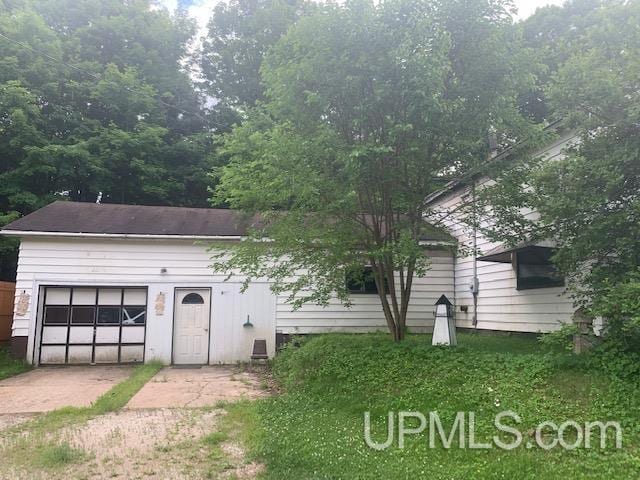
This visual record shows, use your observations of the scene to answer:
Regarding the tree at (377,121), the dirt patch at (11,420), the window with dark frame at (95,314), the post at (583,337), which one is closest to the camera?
the post at (583,337)

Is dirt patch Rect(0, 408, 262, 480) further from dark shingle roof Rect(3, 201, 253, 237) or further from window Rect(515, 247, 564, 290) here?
Answer: window Rect(515, 247, 564, 290)

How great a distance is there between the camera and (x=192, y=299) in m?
12.3

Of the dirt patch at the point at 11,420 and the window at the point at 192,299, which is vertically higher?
the window at the point at 192,299

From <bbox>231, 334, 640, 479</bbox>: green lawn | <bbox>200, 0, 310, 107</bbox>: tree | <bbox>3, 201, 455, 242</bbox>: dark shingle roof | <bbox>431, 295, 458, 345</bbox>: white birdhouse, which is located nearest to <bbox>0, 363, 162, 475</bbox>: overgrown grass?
<bbox>231, 334, 640, 479</bbox>: green lawn

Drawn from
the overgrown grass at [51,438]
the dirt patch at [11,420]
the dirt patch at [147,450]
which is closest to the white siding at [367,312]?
the overgrown grass at [51,438]

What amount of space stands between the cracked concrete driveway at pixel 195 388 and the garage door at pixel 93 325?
5.59ft

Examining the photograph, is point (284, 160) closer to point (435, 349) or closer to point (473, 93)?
point (473, 93)

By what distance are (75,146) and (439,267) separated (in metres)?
14.0

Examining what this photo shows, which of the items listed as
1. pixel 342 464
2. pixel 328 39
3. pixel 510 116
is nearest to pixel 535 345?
pixel 510 116

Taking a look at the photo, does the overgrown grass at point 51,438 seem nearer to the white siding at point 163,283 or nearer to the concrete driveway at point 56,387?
the concrete driveway at point 56,387

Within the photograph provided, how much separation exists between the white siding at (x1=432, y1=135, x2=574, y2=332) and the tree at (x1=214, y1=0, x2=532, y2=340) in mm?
1222

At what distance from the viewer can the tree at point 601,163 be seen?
17.8ft

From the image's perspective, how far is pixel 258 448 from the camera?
5.24 meters

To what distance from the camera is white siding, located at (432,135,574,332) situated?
870 cm
